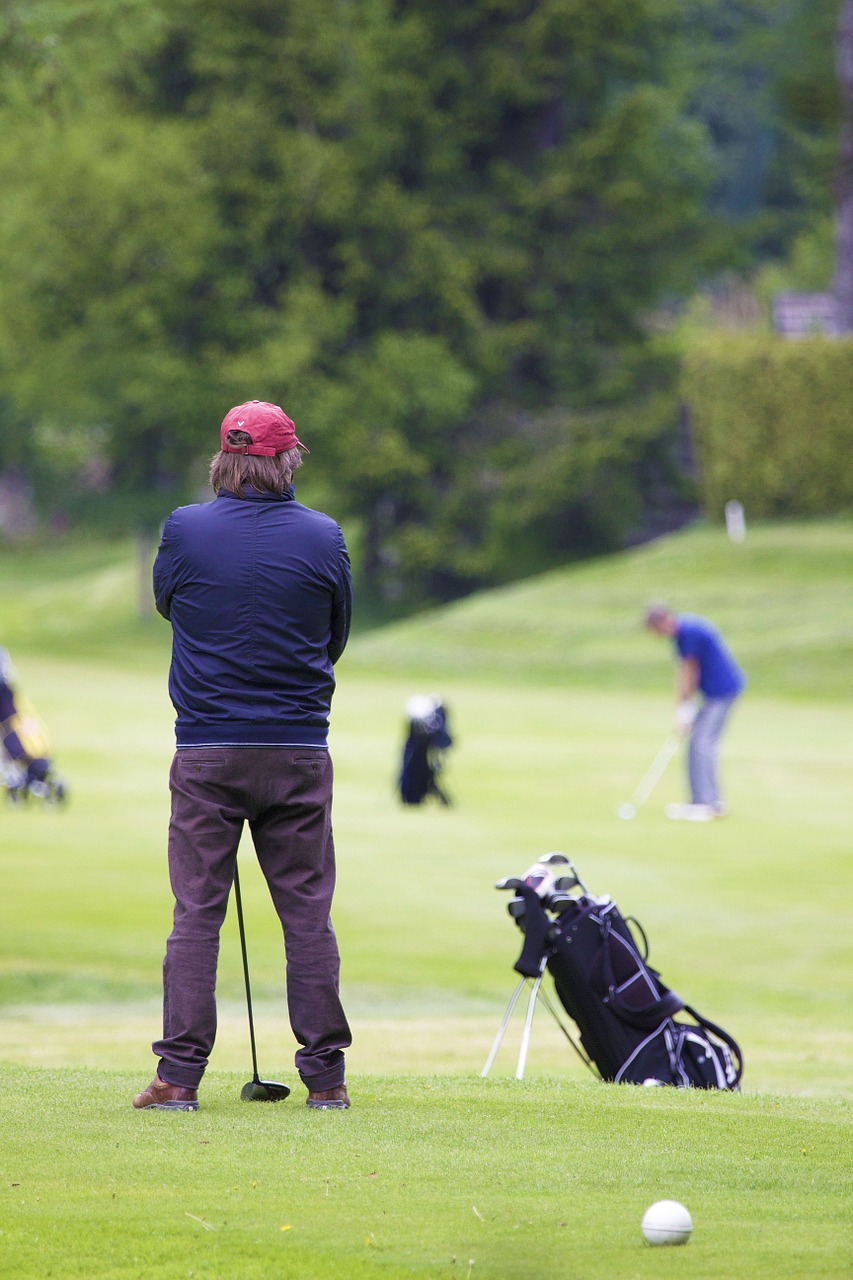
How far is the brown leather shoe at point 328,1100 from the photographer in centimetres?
560

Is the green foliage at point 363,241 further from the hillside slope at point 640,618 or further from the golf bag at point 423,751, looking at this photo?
the golf bag at point 423,751

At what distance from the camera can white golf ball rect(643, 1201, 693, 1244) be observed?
4.29 meters

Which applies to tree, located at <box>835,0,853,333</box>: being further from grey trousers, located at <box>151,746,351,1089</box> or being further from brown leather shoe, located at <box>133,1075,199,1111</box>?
brown leather shoe, located at <box>133,1075,199,1111</box>

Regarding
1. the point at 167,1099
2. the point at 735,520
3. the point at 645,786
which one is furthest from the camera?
the point at 735,520

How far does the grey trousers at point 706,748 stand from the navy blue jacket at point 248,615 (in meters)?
12.1

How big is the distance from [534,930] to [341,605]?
5.70ft

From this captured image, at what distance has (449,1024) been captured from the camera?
392 inches

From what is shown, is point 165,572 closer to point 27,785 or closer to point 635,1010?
point 635,1010

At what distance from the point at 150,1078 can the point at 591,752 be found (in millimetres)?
17580

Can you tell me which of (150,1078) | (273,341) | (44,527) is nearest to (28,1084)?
(150,1078)

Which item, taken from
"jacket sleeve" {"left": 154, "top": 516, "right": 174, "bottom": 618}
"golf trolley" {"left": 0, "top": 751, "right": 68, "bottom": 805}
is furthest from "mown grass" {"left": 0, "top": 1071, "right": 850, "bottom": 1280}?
"golf trolley" {"left": 0, "top": 751, "right": 68, "bottom": 805}

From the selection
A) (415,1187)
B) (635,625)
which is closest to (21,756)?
(415,1187)

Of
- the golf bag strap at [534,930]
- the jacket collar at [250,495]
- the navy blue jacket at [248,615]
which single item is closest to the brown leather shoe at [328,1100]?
the navy blue jacket at [248,615]

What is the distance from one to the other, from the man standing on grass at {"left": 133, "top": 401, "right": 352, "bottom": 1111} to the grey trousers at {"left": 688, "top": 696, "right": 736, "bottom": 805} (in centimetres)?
1209
